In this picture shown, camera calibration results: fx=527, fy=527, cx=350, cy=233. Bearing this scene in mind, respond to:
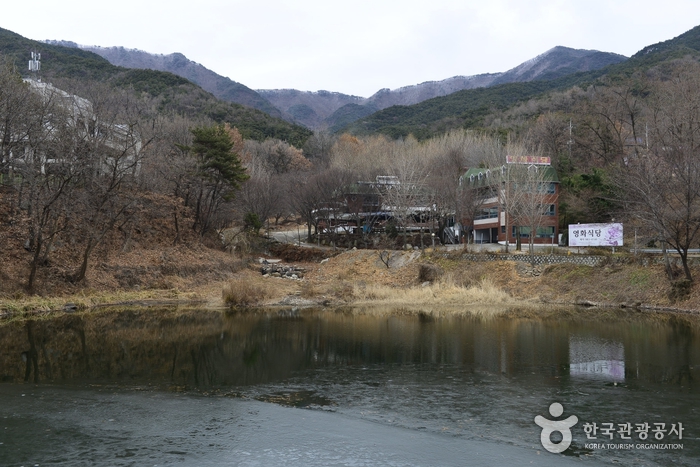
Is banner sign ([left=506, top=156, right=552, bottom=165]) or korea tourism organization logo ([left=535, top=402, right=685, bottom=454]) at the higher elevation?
banner sign ([left=506, top=156, right=552, bottom=165])

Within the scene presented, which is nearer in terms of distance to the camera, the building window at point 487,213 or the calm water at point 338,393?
the calm water at point 338,393

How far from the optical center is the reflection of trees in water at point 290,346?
588 inches

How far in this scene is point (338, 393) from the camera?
41.5 feet

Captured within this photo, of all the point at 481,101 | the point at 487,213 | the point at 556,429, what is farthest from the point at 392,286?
the point at 481,101

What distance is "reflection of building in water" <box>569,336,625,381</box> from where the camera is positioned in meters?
14.6

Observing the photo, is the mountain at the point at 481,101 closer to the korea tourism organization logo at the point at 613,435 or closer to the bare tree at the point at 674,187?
the bare tree at the point at 674,187

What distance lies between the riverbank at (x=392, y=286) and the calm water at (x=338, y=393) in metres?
6.26

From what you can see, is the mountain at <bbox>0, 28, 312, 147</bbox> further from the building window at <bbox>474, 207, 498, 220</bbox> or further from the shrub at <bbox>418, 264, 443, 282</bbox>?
the shrub at <bbox>418, 264, 443, 282</bbox>

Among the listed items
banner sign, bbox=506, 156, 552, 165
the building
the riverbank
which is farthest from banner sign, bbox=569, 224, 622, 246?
banner sign, bbox=506, 156, 552, 165

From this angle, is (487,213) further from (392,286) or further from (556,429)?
(556,429)

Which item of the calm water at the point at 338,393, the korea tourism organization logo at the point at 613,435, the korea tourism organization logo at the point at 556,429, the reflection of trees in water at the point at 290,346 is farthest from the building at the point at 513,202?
the korea tourism organization logo at the point at 613,435

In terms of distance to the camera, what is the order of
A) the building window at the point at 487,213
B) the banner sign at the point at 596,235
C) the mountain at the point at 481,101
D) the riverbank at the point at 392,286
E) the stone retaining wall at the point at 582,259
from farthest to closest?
the mountain at the point at 481,101 → the building window at the point at 487,213 → the banner sign at the point at 596,235 → the stone retaining wall at the point at 582,259 → the riverbank at the point at 392,286

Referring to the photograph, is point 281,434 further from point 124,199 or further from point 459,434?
point 124,199

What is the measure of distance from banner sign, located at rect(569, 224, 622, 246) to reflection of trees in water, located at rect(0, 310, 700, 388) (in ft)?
37.6
